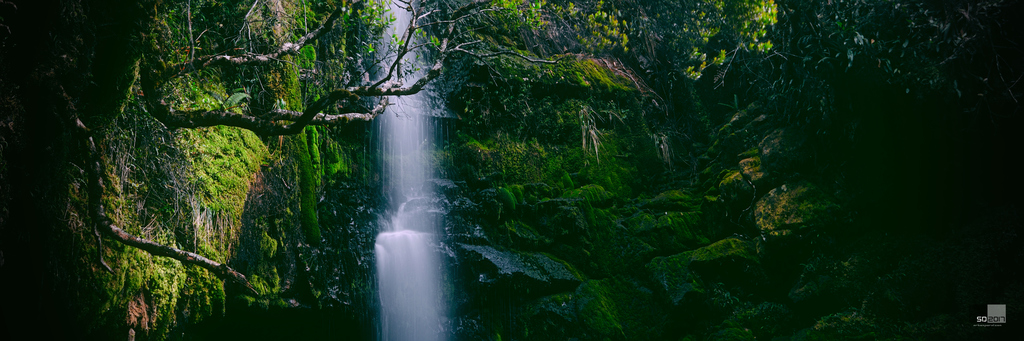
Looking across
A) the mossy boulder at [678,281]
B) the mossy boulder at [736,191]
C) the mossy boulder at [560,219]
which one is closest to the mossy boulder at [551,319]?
the mossy boulder at [560,219]

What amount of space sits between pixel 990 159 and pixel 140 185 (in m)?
9.40

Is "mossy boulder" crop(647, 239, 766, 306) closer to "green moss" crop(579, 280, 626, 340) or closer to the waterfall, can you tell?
"green moss" crop(579, 280, 626, 340)

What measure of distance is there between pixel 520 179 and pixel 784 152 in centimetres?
441

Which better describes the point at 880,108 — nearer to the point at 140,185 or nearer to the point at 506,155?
the point at 506,155

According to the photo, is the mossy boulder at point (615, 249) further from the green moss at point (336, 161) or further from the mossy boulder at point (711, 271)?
the green moss at point (336, 161)

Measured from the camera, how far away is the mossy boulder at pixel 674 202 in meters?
8.17

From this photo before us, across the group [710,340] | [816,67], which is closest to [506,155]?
[710,340]

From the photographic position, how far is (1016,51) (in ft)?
17.8

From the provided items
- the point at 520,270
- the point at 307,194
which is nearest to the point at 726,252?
the point at 520,270

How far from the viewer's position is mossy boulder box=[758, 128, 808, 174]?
23.4ft

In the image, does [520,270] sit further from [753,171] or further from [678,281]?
[753,171]

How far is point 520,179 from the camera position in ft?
28.9

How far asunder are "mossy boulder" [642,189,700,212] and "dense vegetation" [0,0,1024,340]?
46mm

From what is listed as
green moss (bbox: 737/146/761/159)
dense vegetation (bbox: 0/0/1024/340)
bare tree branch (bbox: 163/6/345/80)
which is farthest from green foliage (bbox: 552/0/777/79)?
bare tree branch (bbox: 163/6/345/80)
